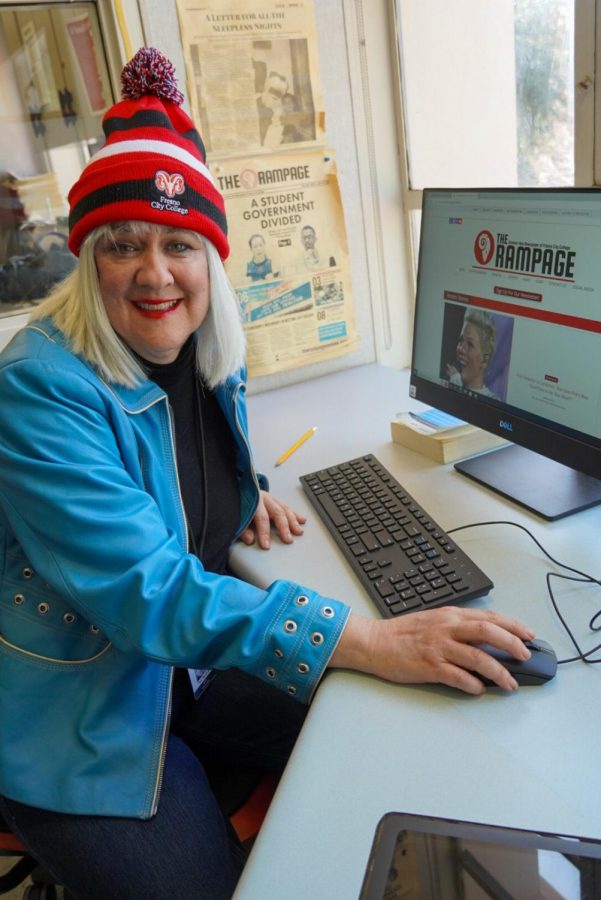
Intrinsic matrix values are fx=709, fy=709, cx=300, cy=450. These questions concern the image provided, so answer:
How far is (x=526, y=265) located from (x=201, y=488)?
60 cm

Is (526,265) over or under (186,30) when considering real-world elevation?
under

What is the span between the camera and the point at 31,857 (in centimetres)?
92

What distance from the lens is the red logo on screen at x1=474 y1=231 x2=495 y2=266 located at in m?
1.06

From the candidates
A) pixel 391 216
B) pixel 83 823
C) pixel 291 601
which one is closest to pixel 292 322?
pixel 391 216

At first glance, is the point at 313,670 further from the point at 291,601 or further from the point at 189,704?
the point at 189,704

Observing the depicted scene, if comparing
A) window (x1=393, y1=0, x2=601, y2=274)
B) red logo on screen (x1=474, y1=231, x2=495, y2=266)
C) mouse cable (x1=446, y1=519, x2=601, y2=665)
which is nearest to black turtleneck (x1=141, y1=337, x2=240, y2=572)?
mouse cable (x1=446, y1=519, x2=601, y2=665)

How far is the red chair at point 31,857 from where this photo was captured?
888 millimetres

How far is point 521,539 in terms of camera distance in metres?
0.96

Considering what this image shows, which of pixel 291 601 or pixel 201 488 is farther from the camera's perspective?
pixel 201 488

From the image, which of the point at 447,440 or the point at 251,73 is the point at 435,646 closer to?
the point at 447,440

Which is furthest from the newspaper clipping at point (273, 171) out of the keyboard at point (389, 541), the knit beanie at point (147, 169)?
the keyboard at point (389, 541)

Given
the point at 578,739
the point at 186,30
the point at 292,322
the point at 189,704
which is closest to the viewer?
the point at 578,739

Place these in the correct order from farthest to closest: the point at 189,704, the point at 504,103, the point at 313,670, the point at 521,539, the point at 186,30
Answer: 1. the point at 504,103
2. the point at 186,30
3. the point at 189,704
4. the point at 521,539
5. the point at 313,670

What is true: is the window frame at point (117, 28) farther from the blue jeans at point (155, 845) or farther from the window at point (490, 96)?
the blue jeans at point (155, 845)
